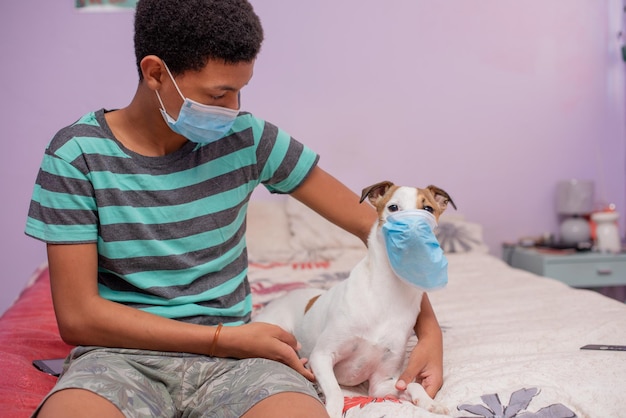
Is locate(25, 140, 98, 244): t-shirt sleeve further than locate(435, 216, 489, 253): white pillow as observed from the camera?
No

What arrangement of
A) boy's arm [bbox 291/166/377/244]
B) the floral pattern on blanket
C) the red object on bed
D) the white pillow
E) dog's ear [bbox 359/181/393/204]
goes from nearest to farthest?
the floral pattern on blanket < the red object on bed < dog's ear [bbox 359/181/393/204] < boy's arm [bbox 291/166/377/244] < the white pillow

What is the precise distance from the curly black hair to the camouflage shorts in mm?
576

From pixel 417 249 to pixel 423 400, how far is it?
29cm

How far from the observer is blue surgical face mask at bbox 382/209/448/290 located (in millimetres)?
1305

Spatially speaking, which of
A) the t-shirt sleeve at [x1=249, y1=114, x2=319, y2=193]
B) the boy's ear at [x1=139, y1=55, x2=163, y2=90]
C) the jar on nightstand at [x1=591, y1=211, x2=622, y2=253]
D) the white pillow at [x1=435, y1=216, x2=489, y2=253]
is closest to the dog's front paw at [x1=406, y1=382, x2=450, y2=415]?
the t-shirt sleeve at [x1=249, y1=114, x2=319, y2=193]

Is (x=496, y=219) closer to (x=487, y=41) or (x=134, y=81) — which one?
(x=487, y=41)

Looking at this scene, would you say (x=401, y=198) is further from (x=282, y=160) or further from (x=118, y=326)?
(x=118, y=326)

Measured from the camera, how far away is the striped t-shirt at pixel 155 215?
1.30 meters

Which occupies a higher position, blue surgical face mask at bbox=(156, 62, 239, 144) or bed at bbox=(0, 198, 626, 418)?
blue surgical face mask at bbox=(156, 62, 239, 144)

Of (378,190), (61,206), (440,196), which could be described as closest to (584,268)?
(440,196)

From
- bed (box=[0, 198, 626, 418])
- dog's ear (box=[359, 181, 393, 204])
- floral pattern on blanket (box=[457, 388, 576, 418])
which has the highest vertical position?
dog's ear (box=[359, 181, 393, 204])

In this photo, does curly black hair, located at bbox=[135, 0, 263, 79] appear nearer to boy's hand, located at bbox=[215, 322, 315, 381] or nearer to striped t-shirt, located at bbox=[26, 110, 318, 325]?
striped t-shirt, located at bbox=[26, 110, 318, 325]

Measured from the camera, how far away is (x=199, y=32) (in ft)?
4.31

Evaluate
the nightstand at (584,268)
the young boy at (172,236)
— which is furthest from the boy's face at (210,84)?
the nightstand at (584,268)
